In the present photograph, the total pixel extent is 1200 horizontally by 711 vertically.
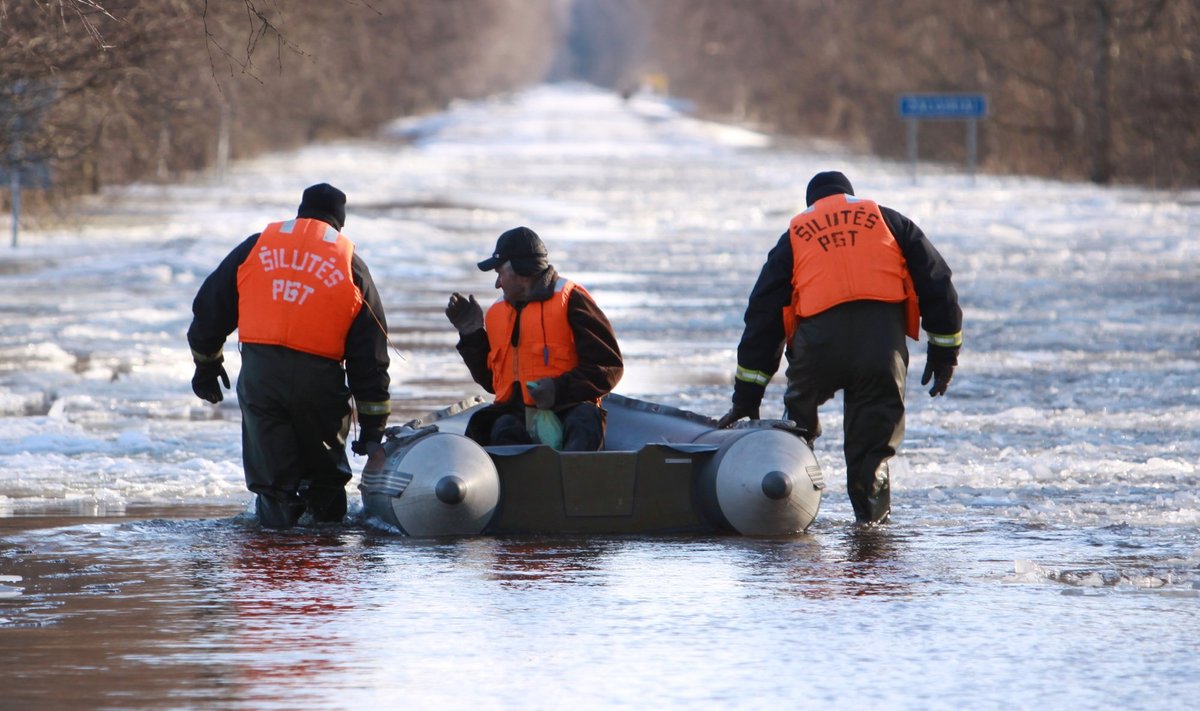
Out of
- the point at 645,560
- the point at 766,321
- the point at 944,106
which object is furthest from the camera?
the point at 944,106

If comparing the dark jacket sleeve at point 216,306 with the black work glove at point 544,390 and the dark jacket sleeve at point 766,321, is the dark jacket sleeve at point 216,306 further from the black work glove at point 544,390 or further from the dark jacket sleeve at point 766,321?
the dark jacket sleeve at point 766,321

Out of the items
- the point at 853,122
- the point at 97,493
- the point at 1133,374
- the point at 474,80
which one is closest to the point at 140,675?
the point at 97,493

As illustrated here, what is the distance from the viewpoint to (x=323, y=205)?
974 centimetres

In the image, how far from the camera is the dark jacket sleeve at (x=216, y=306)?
9594 millimetres

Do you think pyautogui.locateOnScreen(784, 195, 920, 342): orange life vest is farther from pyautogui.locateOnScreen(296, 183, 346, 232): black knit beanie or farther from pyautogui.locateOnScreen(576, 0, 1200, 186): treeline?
pyautogui.locateOnScreen(576, 0, 1200, 186): treeline

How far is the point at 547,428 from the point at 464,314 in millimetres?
632

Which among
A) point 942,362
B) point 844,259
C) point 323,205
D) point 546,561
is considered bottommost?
point 546,561

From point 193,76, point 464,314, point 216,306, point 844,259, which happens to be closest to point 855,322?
point 844,259

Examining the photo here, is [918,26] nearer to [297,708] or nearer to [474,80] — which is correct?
[297,708]

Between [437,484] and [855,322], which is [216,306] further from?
[855,322]

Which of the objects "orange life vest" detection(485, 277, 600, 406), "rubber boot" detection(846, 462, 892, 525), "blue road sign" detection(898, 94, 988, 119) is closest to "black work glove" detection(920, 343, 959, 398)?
"rubber boot" detection(846, 462, 892, 525)

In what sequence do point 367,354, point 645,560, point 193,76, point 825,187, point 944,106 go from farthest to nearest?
point 944,106 < point 193,76 < point 825,187 < point 367,354 < point 645,560

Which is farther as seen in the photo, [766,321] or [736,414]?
[736,414]

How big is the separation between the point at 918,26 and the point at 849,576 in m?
53.4
